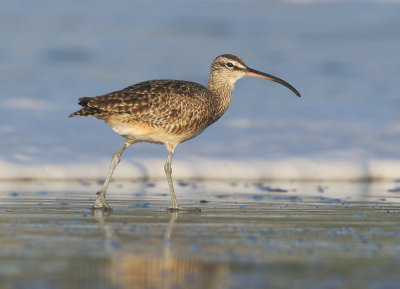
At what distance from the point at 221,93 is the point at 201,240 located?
15.4ft

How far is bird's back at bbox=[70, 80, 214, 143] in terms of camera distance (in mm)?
10289

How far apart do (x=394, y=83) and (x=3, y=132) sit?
27.7ft

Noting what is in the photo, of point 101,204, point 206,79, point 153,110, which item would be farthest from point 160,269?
point 206,79

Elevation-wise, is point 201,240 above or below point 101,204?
below

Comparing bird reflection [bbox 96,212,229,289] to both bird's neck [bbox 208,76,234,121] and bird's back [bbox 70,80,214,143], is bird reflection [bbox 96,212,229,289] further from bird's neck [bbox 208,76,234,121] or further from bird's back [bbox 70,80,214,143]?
bird's neck [bbox 208,76,234,121]

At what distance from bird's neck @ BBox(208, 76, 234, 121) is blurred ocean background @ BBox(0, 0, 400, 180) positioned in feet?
5.98

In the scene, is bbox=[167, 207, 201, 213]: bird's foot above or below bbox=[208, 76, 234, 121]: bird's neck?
below

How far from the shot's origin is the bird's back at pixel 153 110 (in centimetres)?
1029

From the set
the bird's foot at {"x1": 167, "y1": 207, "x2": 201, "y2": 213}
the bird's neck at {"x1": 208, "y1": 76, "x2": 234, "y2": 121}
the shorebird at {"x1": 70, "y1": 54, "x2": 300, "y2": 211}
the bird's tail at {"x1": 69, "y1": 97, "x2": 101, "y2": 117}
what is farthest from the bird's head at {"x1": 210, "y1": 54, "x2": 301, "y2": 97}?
the bird's foot at {"x1": 167, "y1": 207, "x2": 201, "y2": 213}

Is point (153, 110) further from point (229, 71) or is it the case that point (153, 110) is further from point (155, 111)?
point (229, 71)

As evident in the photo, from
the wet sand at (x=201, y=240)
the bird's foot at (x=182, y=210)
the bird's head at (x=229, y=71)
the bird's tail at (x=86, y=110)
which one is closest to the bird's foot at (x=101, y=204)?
the wet sand at (x=201, y=240)

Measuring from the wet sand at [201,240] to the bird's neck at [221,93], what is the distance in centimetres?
106

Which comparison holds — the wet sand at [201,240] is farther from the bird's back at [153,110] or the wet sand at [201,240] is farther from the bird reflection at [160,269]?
the bird's back at [153,110]

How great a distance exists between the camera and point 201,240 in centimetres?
723
